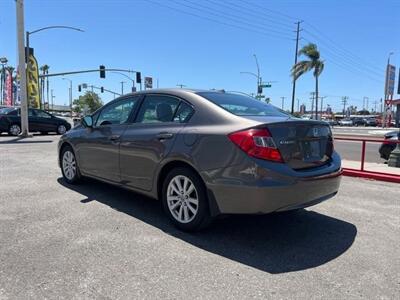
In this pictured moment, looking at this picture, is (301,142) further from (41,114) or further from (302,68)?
(302,68)

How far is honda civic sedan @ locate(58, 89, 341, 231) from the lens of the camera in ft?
12.7

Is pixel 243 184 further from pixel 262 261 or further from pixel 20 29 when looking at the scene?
pixel 20 29

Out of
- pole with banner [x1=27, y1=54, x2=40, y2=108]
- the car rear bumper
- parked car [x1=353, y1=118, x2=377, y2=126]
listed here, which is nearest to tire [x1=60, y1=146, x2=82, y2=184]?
the car rear bumper

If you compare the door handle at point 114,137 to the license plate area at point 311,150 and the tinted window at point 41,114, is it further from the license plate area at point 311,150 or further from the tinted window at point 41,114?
the tinted window at point 41,114

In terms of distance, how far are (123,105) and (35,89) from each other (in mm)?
23867

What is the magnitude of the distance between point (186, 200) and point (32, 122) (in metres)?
18.4

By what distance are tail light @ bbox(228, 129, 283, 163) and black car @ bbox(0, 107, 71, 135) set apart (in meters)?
18.5

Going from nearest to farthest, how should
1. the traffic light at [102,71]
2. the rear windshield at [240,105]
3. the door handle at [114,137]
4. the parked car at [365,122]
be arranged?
the rear windshield at [240,105] → the door handle at [114,137] → the traffic light at [102,71] → the parked car at [365,122]

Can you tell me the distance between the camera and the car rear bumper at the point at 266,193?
380 centimetres

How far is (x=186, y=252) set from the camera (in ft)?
12.9

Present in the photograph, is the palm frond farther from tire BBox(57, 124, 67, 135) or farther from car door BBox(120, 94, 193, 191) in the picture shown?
car door BBox(120, 94, 193, 191)

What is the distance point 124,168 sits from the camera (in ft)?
17.4

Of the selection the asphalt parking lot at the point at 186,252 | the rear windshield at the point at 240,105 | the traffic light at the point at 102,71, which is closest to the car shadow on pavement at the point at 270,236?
the asphalt parking lot at the point at 186,252

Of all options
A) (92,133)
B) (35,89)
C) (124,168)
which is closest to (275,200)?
(124,168)
